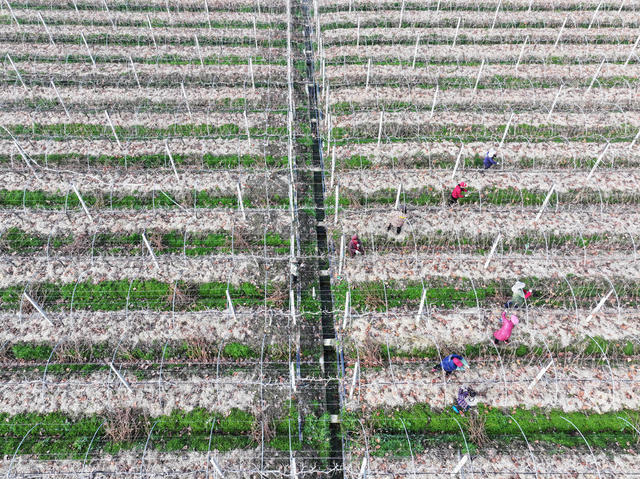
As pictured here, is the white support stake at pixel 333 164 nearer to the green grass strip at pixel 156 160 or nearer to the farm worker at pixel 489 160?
the green grass strip at pixel 156 160

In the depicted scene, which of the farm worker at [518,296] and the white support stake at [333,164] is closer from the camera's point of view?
the farm worker at [518,296]

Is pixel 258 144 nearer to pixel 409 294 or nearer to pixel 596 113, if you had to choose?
pixel 409 294

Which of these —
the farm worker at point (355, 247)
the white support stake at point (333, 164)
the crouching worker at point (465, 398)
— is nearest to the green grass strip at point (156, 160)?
the white support stake at point (333, 164)

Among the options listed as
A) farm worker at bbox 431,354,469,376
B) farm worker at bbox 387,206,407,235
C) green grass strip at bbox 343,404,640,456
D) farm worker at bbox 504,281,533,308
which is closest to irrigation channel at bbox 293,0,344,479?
green grass strip at bbox 343,404,640,456

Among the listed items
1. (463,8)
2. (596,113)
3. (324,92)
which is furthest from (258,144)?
(463,8)

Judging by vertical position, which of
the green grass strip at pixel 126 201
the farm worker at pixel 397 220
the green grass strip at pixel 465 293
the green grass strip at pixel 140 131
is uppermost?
the green grass strip at pixel 140 131

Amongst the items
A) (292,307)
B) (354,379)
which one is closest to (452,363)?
(354,379)

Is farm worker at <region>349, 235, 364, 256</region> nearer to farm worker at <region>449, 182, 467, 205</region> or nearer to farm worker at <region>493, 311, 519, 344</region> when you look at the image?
farm worker at <region>449, 182, 467, 205</region>

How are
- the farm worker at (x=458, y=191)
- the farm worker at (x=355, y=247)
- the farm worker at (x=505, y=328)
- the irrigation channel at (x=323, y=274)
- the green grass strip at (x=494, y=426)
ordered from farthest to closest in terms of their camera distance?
1. the farm worker at (x=458, y=191)
2. the farm worker at (x=355, y=247)
3. the farm worker at (x=505, y=328)
4. the irrigation channel at (x=323, y=274)
5. the green grass strip at (x=494, y=426)
